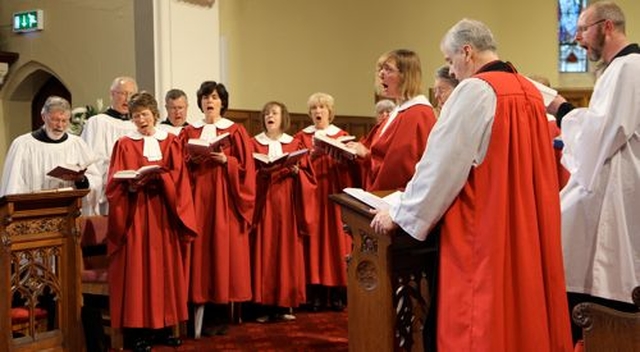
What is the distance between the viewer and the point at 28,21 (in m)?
9.81

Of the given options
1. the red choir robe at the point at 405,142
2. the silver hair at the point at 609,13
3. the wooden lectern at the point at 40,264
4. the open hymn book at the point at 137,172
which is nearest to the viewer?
the silver hair at the point at 609,13

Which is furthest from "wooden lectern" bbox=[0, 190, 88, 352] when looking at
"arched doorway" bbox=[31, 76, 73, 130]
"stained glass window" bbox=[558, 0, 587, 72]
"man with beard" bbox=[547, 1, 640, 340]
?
"stained glass window" bbox=[558, 0, 587, 72]

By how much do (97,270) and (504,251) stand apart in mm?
3367

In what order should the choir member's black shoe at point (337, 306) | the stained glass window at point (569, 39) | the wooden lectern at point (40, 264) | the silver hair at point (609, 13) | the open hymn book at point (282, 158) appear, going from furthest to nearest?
the stained glass window at point (569, 39)
the choir member's black shoe at point (337, 306)
the open hymn book at point (282, 158)
the wooden lectern at point (40, 264)
the silver hair at point (609, 13)

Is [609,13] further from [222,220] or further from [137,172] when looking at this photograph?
[222,220]

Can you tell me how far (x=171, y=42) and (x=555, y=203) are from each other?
5603 millimetres

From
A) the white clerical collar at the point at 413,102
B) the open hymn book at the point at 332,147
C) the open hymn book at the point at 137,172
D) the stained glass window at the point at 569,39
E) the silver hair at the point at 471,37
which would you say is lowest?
the open hymn book at the point at 137,172

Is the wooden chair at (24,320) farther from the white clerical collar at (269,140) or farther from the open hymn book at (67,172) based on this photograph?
the white clerical collar at (269,140)

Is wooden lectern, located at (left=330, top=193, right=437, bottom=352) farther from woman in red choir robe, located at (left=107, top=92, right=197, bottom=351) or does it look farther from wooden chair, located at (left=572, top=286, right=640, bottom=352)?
woman in red choir robe, located at (left=107, top=92, right=197, bottom=351)

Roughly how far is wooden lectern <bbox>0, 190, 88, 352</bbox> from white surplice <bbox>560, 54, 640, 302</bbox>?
249 centimetres

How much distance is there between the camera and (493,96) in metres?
2.78

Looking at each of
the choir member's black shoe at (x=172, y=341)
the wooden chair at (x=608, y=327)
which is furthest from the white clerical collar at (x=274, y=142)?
the wooden chair at (x=608, y=327)

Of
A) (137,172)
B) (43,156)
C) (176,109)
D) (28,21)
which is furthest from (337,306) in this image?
(28,21)

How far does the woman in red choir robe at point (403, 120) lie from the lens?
12.6 ft
